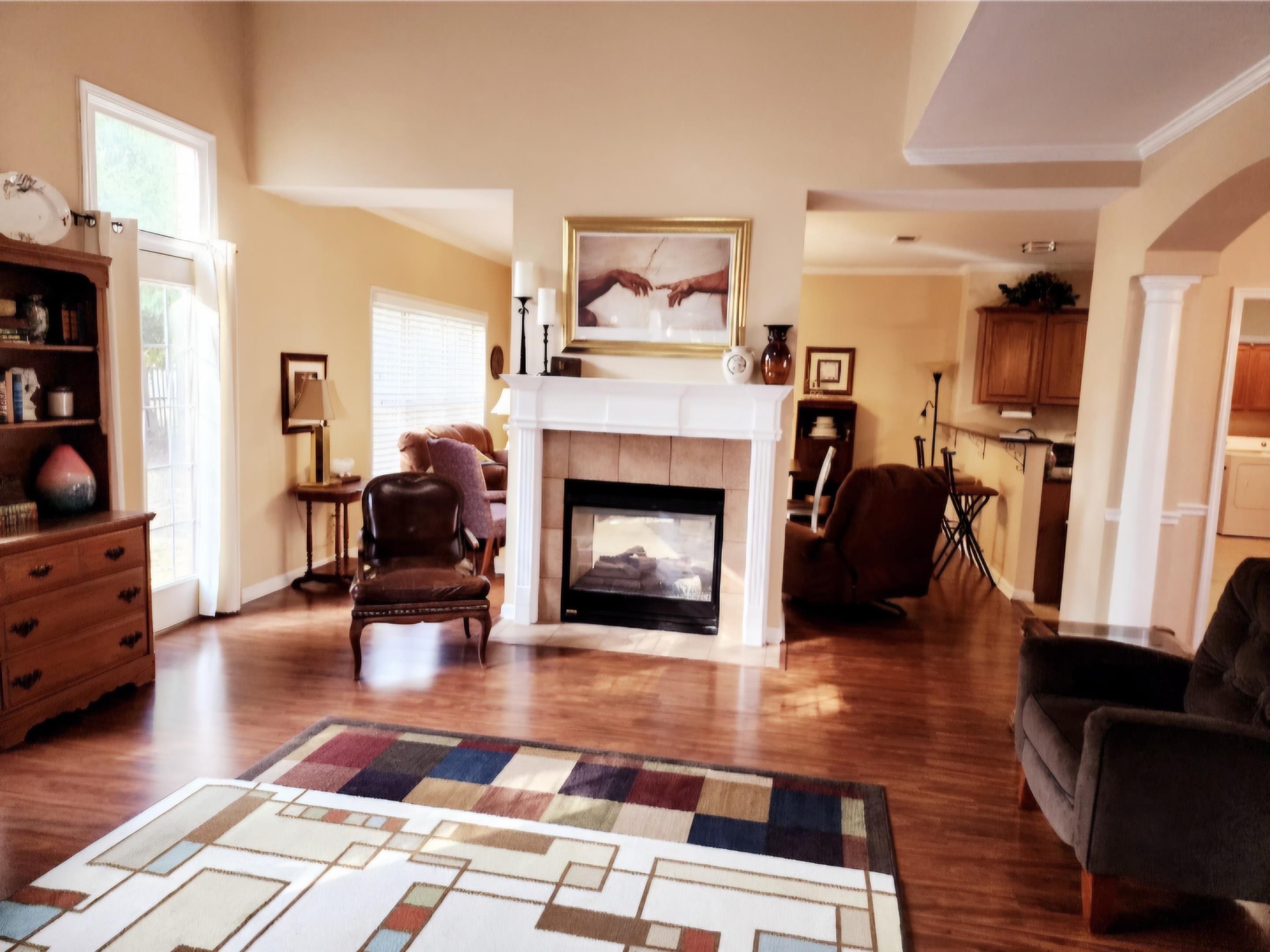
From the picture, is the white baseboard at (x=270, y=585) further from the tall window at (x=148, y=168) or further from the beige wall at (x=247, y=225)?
the tall window at (x=148, y=168)

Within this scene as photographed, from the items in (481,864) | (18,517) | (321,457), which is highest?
(321,457)

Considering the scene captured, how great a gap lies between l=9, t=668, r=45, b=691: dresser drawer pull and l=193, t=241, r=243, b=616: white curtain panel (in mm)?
1569

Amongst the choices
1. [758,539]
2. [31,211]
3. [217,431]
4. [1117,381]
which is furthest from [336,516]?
[1117,381]

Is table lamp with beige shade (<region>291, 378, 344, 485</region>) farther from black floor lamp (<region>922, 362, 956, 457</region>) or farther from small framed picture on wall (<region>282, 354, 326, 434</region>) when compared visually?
black floor lamp (<region>922, 362, 956, 457</region>)

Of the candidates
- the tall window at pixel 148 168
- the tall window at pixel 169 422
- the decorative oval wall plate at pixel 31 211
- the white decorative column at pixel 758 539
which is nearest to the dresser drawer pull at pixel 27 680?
the tall window at pixel 169 422

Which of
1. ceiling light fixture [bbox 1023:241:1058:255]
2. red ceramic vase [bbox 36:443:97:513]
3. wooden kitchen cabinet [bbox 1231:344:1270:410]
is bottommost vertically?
red ceramic vase [bbox 36:443:97:513]

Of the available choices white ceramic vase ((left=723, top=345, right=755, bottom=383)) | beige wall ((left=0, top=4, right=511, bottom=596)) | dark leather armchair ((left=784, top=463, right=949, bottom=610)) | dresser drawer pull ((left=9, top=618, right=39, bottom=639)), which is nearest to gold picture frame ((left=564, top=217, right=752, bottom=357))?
white ceramic vase ((left=723, top=345, right=755, bottom=383))

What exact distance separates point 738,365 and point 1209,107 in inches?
88.4

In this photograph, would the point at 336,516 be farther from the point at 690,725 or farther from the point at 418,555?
the point at 690,725

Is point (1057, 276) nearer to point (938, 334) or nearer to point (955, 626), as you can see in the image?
point (938, 334)

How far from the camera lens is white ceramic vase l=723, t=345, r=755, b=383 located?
4387 mm

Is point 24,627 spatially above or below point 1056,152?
below

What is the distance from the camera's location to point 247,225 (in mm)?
4859

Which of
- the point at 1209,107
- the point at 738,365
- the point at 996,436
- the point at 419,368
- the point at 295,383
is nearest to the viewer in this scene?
the point at 1209,107
